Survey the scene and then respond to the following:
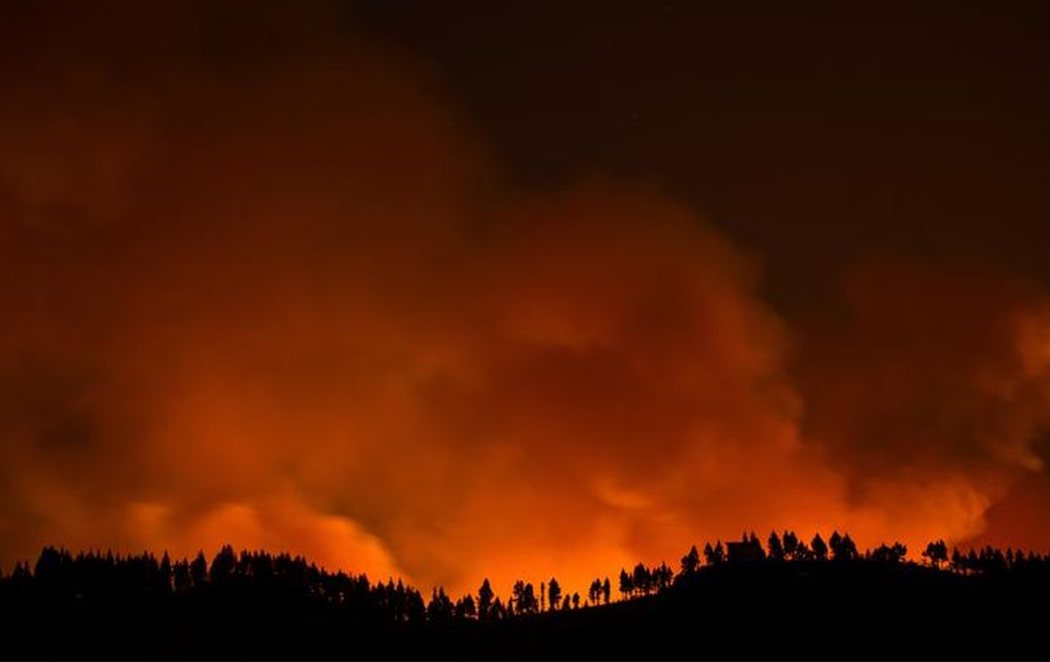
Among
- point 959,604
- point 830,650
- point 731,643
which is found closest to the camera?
point 830,650

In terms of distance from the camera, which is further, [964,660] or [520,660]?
[520,660]

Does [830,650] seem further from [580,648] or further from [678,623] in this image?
[580,648]

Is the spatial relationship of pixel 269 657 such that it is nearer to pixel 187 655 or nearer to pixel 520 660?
pixel 187 655

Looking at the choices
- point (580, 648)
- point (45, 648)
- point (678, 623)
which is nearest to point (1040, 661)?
point (678, 623)

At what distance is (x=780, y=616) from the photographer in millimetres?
190375

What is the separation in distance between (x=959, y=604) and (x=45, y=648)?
19866 cm

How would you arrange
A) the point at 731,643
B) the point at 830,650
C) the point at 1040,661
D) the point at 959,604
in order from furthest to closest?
the point at 959,604
the point at 731,643
the point at 830,650
the point at 1040,661

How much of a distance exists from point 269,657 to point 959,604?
14892cm

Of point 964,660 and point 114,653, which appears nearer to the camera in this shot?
point 964,660

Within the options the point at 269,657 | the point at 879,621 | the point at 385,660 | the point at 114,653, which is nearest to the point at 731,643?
the point at 879,621

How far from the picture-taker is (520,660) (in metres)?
194

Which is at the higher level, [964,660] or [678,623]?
[678,623]

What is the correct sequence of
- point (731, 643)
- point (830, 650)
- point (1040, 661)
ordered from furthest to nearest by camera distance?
point (731, 643) < point (830, 650) < point (1040, 661)

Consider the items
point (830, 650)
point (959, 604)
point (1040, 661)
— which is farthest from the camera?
point (959, 604)
